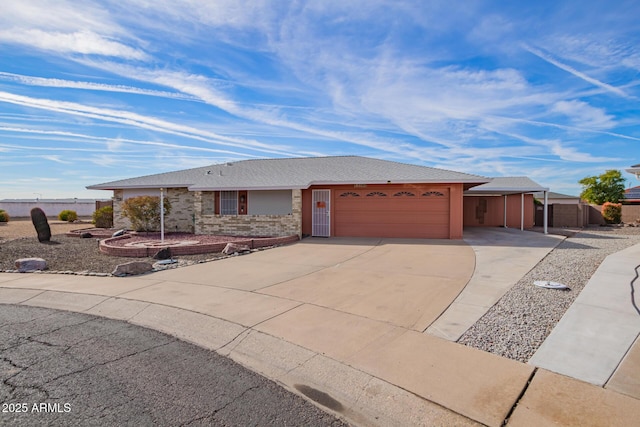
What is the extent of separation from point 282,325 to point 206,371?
1.50m

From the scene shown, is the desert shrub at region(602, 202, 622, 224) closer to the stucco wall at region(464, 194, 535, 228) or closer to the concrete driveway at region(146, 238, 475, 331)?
the stucco wall at region(464, 194, 535, 228)

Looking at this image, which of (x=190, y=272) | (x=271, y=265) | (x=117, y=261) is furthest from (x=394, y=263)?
(x=117, y=261)

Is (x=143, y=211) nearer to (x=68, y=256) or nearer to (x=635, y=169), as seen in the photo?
(x=68, y=256)

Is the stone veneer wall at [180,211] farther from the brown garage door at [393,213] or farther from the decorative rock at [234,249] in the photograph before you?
the brown garage door at [393,213]

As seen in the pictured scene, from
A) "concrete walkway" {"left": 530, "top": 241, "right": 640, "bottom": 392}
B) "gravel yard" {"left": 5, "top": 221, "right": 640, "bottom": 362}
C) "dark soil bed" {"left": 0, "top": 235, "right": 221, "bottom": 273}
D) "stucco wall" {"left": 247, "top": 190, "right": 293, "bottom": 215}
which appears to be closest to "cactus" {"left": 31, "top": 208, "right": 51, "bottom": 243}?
"dark soil bed" {"left": 0, "top": 235, "right": 221, "bottom": 273}

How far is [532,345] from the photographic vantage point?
15.2 ft

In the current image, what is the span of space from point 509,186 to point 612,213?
32.3ft

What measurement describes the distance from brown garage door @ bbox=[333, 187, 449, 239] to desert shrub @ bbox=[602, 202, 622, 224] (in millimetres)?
16620

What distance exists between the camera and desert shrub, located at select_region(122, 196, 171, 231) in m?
17.7

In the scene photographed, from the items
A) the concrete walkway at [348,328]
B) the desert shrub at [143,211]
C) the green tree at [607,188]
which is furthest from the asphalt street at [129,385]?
the green tree at [607,188]

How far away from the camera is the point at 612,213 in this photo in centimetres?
2511

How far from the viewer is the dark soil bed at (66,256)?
10.4 meters

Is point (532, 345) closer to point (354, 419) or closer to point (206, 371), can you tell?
point (354, 419)

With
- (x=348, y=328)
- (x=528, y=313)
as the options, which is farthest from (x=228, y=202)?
(x=528, y=313)
